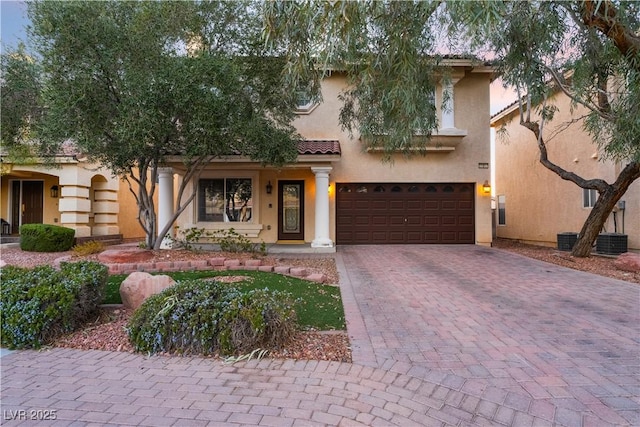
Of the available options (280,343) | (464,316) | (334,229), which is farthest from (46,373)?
(334,229)

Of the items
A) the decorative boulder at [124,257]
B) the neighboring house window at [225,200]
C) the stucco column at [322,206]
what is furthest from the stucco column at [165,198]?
the stucco column at [322,206]

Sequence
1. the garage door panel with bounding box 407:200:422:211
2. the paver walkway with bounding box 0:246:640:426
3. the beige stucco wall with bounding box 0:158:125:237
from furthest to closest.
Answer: the garage door panel with bounding box 407:200:422:211, the beige stucco wall with bounding box 0:158:125:237, the paver walkway with bounding box 0:246:640:426

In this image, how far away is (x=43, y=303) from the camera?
4.10m

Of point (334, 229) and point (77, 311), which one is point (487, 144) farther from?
point (77, 311)

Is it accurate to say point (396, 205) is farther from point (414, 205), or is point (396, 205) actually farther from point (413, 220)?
point (413, 220)

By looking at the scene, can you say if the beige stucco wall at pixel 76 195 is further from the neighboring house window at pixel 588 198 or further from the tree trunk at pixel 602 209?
the neighboring house window at pixel 588 198

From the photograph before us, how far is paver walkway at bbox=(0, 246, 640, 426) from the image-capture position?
2801mm

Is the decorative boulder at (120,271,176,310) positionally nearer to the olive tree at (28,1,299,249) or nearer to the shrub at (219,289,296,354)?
→ the shrub at (219,289,296,354)

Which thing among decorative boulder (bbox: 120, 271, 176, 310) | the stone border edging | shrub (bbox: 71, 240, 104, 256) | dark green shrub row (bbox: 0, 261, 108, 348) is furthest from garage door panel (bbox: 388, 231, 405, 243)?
dark green shrub row (bbox: 0, 261, 108, 348)

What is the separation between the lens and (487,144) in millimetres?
14031

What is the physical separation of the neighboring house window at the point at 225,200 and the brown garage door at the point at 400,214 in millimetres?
3573

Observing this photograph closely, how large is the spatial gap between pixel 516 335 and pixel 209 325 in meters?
3.58

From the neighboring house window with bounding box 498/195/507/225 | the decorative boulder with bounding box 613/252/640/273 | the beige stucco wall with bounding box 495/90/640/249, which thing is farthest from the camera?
the neighboring house window with bounding box 498/195/507/225

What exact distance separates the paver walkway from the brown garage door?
28.5 ft
